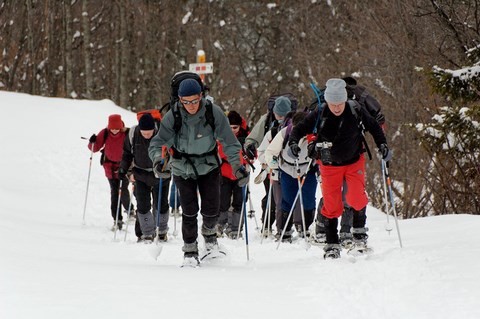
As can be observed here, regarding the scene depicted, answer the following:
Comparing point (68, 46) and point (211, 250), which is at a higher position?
point (68, 46)

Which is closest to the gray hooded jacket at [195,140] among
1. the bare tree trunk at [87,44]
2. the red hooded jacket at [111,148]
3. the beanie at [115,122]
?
the beanie at [115,122]

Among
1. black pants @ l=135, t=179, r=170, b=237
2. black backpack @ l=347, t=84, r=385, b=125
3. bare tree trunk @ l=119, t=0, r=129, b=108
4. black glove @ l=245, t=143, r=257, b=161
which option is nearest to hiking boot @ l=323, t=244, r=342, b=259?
black backpack @ l=347, t=84, r=385, b=125

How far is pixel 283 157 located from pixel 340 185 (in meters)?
1.81

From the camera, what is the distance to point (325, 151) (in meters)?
6.04

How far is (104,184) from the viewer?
15586 millimetres

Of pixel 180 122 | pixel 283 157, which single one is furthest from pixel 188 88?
pixel 283 157

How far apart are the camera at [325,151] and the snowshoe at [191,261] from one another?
1484 mm

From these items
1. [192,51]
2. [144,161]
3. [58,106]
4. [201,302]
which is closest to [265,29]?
[192,51]

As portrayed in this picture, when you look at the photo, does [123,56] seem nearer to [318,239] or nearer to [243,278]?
[318,239]

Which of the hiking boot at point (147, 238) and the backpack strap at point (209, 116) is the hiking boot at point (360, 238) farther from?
the hiking boot at point (147, 238)

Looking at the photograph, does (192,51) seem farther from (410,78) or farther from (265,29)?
(410,78)

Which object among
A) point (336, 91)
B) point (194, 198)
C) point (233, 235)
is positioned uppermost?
point (336, 91)

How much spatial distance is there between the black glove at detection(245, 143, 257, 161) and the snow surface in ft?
3.55

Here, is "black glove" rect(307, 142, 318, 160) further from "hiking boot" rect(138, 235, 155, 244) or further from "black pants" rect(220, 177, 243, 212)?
"black pants" rect(220, 177, 243, 212)
